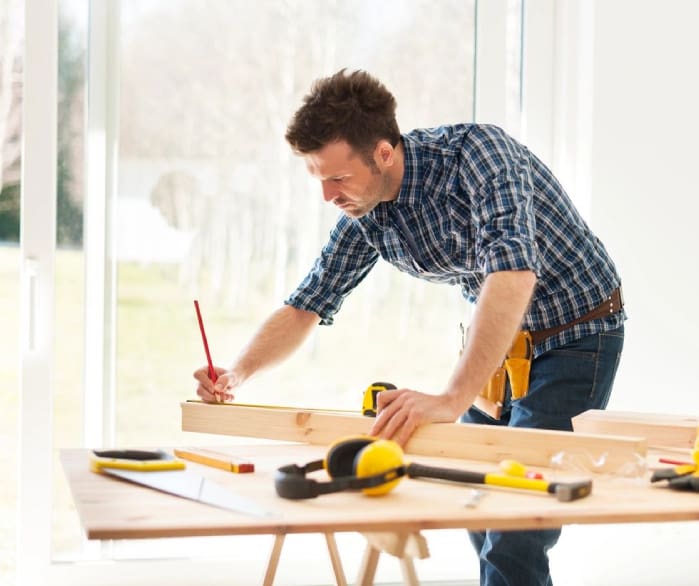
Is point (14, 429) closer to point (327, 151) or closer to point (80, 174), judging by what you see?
point (80, 174)

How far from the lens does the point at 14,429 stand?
10.2 feet

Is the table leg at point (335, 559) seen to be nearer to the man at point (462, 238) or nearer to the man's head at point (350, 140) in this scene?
the man at point (462, 238)

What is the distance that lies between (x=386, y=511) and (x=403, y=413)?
1.36 feet

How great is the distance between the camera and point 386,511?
1.31m

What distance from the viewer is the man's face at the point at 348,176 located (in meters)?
2.19

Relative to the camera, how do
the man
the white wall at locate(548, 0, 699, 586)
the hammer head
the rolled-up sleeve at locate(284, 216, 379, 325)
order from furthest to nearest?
the white wall at locate(548, 0, 699, 586)
the rolled-up sleeve at locate(284, 216, 379, 325)
the man
the hammer head

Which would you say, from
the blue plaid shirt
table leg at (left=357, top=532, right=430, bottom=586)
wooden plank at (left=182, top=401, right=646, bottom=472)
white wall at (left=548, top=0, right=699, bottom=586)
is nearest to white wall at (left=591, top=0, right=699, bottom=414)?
white wall at (left=548, top=0, right=699, bottom=586)

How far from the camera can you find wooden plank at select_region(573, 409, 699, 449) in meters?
1.79

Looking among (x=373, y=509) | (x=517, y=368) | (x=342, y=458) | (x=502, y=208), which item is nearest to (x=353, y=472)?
(x=342, y=458)

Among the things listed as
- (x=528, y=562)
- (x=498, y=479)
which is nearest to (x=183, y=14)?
(x=528, y=562)

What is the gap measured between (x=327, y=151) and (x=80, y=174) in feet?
3.94

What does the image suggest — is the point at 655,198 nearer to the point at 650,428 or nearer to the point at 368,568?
the point at 650,428

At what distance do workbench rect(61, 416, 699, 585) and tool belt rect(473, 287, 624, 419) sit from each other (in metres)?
0.71

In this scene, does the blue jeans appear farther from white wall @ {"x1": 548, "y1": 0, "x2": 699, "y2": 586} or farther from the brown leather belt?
white wall @ {"x1": 548, "y1": 0, "x2": 699, "y2": 586}
